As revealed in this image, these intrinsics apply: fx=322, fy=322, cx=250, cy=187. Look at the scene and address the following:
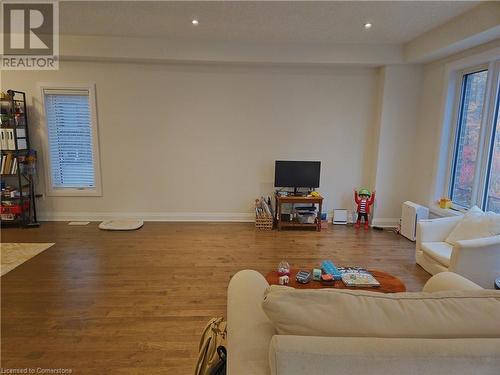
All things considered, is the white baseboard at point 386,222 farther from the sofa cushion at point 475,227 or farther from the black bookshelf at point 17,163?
the black bookshelf at point 17,163

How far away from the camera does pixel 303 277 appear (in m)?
2.47

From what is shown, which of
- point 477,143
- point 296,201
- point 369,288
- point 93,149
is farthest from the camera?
point 93,149

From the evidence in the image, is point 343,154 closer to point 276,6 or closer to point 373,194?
point 373,194

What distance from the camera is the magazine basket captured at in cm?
504

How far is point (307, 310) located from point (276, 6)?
3270 mm

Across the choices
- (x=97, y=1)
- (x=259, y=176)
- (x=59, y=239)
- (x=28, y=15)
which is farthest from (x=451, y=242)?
(x=28, y=15)

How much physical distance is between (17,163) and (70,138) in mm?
817

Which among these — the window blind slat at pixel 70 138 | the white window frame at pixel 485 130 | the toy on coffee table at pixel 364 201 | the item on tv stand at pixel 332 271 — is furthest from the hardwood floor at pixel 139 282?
the white window frame at pixel 485 130

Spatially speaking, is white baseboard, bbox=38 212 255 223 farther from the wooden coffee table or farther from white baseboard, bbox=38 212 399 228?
the wooden coffee table

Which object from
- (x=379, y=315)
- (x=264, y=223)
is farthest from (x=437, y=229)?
(x=379, y=315)

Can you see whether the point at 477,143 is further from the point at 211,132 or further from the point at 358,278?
the point at 211,132

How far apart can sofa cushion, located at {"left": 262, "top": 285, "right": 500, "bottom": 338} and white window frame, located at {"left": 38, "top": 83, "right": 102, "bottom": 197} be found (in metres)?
4.87

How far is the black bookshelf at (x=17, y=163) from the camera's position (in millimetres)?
4715

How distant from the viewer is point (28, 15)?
389 centimetres
